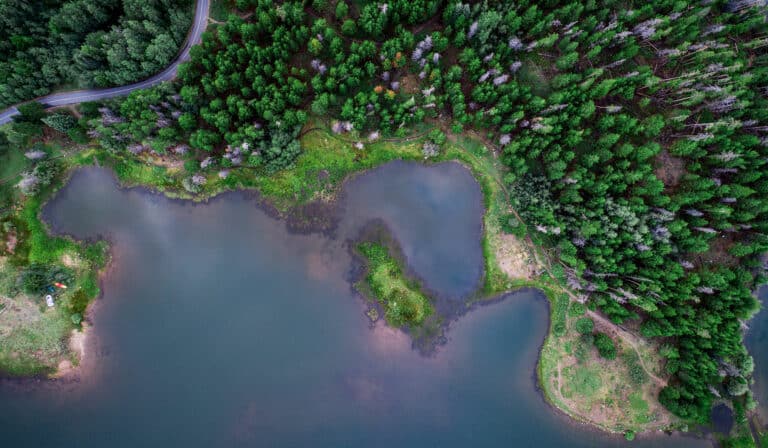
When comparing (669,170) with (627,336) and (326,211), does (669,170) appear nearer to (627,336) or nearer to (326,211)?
(627,336)

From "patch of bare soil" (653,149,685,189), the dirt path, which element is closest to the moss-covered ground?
the dirt path

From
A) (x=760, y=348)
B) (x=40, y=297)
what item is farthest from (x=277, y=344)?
(x=760, y=348)

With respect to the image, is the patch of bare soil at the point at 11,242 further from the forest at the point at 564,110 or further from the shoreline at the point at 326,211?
the forest at the point at 564,110

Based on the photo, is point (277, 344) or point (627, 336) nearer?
point (277, 344)

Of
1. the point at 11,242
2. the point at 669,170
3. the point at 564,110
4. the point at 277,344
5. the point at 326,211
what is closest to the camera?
the point at 564,110

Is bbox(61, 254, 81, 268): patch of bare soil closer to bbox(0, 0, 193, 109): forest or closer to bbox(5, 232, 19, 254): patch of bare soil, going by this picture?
bbox(5, 232, 19, 254): patch of bare soil

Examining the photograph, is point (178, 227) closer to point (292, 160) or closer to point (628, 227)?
point (292, 160)
